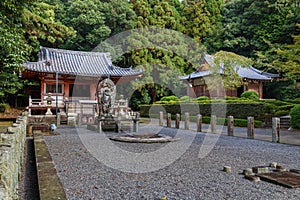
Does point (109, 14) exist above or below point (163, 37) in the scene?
above

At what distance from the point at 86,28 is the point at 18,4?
1987 cm

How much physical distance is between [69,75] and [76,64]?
1857mm

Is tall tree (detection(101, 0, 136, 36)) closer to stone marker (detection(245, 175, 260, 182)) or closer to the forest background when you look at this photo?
the forest background

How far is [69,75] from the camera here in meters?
20.4

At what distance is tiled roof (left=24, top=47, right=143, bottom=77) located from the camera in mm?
19469

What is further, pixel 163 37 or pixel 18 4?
pixel 163 37

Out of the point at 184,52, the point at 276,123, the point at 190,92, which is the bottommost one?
the point at 276,123

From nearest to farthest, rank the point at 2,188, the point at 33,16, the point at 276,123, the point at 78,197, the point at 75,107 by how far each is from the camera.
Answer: the point at 2,188 → the point at 78,197 → the point at 276,123 → the point at 33,16 → the point at 75,107

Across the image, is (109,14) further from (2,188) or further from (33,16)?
(2,188)

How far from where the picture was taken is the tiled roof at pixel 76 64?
19.5m

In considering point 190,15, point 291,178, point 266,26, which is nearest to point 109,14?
point 190,15

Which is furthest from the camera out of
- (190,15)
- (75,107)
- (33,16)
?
(190,15)

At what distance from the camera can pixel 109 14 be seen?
90.7ft

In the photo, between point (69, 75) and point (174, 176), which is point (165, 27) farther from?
point (174, 176)
